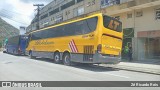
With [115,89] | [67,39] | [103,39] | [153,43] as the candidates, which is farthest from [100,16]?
[153,43]

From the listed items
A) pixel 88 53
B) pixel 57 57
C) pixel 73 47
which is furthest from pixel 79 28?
pixel 57 57

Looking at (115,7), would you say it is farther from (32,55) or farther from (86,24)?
(86,24)

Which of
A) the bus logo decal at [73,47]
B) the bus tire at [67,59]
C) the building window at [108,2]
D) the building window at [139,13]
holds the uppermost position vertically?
the building window at [108,2]

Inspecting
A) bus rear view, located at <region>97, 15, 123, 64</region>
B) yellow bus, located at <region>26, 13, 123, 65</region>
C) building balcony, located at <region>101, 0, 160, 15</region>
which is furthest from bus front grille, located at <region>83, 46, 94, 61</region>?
building balcony, located at <region>101, 0, 160, 15</region>

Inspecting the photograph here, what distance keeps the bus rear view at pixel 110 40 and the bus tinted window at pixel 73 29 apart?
2.54ft

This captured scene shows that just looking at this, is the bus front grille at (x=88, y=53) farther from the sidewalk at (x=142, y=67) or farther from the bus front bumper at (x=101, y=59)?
the sidewalk at (x=142, y=67)

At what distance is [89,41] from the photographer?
18.5m

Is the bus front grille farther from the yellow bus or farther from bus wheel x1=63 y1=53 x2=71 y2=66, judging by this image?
bus wheel x1=63 y1=53 x2=71 y2=66

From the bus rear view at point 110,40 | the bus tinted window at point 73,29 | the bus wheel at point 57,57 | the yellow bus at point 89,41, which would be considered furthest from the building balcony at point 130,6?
the bus wheel at point 57,57

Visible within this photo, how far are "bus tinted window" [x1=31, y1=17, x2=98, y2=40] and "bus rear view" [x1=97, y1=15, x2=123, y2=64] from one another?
30.5 inches

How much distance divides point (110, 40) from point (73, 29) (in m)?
3.53

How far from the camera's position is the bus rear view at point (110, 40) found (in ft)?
58.6

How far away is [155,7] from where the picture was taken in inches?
1051

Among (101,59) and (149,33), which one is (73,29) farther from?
(149,33)
